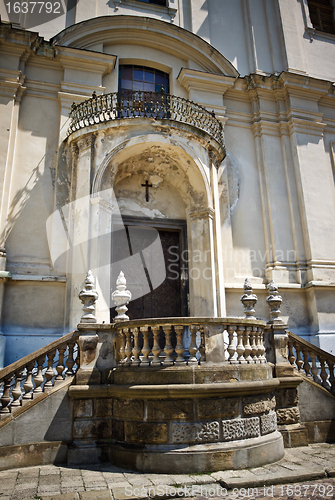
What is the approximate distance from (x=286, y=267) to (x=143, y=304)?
13.9ft

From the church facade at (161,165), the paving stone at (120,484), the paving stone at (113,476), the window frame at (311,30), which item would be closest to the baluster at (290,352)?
the church facade at (161,165)

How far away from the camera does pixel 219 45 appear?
44.3 ft

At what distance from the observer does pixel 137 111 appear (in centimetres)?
1030

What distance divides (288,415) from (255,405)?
137 centimetres

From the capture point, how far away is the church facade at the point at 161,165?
9656 mm

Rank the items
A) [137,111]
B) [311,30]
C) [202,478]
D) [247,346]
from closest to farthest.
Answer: [202,478] < [247,346] < [137,111] < [311,30]

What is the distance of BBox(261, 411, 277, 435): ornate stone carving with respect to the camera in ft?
19.4

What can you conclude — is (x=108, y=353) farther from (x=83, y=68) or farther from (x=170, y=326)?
(x=83, y=68)

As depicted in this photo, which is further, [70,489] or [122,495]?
[70,489]

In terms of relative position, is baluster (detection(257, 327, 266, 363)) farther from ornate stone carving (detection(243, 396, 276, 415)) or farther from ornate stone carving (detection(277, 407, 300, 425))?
ornate stone carving (detection(277, 407, 300, 425))

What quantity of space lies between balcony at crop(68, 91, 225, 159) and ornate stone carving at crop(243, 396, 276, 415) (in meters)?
6.70

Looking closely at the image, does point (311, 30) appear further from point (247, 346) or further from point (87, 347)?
point (87, 347)

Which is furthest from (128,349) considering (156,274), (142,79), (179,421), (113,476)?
(142,79)

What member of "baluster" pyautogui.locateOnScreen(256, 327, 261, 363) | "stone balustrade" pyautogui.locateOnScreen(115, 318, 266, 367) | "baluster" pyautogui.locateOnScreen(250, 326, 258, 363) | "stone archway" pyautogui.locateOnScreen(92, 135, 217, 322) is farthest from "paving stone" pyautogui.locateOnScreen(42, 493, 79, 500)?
"stone archway" pyautogui.locateOnScreen(92, 135, 217, 322)
